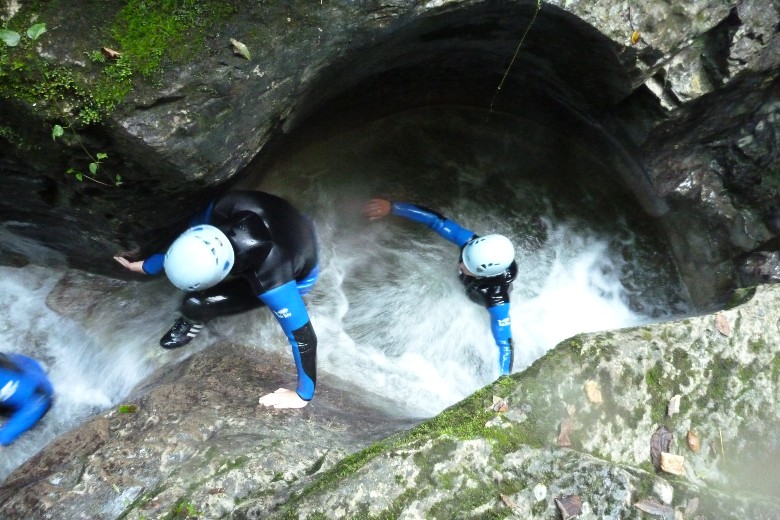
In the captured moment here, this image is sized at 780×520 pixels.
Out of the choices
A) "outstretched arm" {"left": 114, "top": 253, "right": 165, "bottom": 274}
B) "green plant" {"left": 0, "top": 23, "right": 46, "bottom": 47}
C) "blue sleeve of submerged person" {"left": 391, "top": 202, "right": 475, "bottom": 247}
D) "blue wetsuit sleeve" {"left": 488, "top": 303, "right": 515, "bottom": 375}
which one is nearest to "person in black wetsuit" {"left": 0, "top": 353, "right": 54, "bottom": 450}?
"outstretched arm" {"left": 114, "top": 253, "right": 165, "bottom": 274}

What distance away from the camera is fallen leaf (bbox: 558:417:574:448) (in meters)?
2.99

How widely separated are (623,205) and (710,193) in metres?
0.87

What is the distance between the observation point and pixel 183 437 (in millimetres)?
Answer: 3537

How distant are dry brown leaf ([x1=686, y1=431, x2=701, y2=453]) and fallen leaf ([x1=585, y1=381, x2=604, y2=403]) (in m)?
0.61

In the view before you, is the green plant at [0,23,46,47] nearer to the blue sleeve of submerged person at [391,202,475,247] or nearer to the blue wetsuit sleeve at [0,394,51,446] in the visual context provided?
the blue wetsuit sleeve at [0,394,51,446]

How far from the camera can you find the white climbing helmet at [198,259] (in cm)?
356

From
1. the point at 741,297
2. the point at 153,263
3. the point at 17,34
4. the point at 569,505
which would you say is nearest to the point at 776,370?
the point at 741,297

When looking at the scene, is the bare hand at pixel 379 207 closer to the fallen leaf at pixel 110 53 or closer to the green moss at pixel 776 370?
the fallen leaf at pixel 110 53

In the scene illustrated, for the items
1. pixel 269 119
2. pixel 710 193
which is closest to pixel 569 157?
pixel 710 193

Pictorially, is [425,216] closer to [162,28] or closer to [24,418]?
[162,28]

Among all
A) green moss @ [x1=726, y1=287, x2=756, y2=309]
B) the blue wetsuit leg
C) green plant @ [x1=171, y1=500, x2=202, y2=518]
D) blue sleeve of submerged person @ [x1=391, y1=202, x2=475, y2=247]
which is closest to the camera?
green plant @ [x1=171, y1=500, x2=202, y2=518]

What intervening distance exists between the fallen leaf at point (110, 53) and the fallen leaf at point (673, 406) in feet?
12.7

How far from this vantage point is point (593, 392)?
317 cm

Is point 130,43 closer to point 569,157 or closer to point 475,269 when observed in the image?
point 475,269
